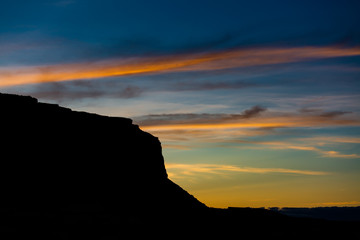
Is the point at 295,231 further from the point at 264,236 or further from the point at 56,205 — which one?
the point at 56,205

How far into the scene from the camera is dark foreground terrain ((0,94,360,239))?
70.8m

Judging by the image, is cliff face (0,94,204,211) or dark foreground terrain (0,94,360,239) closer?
dark foreground terrain (0,94,360,239)

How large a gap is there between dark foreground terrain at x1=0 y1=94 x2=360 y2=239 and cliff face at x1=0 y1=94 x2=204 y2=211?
18cm

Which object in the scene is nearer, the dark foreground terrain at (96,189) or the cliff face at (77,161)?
the dark foreground terrain at (96,189)

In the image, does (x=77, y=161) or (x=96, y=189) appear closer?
(x=96, y=189)

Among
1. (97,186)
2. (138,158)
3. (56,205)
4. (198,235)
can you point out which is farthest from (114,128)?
(198,235)

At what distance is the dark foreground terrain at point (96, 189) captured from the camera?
70812 mm

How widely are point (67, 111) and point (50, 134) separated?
21.2 feet

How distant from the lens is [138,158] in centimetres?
10962

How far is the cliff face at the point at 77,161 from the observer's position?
8450 centimetres

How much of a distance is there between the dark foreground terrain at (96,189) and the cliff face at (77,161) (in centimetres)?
18

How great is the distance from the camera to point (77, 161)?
3831 inches

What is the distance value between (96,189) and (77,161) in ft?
22.7

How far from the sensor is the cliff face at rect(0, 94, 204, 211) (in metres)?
84.5
